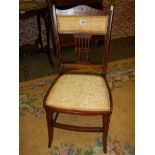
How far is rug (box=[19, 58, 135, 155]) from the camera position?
195 centimetres

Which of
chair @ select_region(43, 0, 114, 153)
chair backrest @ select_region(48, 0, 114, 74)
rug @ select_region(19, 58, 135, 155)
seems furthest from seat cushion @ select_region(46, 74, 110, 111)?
rug @ select_region(19, 58, 135, 155)

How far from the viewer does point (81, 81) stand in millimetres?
1960

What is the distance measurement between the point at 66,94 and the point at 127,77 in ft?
4.69

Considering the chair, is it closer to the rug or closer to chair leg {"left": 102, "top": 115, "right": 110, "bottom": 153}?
chair leg {"left": 102, "top": 115, "right": 110, "bottom": 153}

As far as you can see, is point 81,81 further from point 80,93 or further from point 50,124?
point 50,124

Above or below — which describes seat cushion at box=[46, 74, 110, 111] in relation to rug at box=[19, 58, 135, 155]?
above

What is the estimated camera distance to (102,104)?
171 centimetres

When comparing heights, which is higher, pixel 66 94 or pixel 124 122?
pixel 66 94

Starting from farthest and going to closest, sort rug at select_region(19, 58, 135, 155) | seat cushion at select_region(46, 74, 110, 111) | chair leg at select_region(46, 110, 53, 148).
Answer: rug at select_region(19, 58, 135, 155), chair leg at select_region(46, 110, 53, 148), seat cushion at select_region(46, 74, 110, 111)

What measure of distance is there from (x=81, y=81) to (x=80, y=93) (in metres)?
0.16

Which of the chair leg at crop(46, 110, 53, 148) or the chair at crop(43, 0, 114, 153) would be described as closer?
the chair at crop(43, 0, 114, 153)
